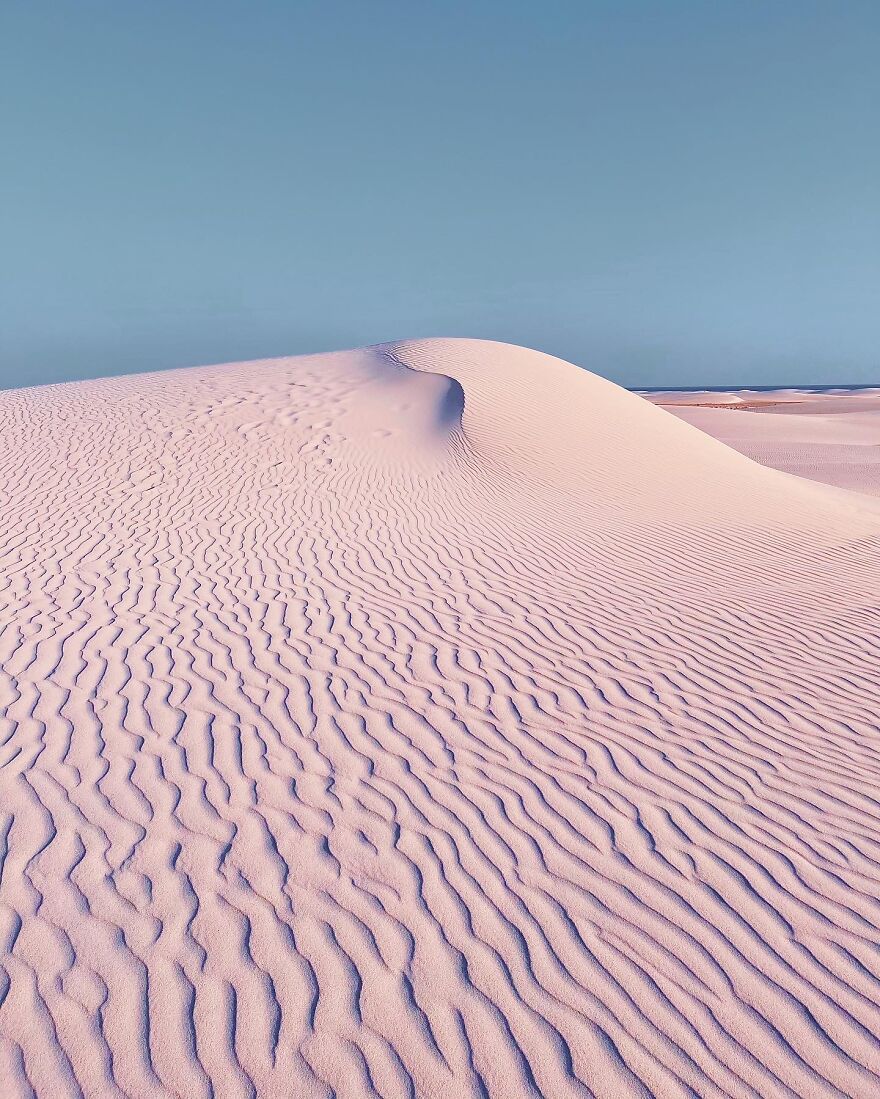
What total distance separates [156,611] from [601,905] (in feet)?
16.0

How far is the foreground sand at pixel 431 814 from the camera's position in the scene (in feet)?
9.61

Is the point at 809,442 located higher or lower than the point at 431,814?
lower

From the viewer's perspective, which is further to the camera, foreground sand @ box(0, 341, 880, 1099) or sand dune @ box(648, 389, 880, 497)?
sand dune @ box(648, 389, 880, 497)

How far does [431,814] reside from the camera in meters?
4.35

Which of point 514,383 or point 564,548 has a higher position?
point 514,383

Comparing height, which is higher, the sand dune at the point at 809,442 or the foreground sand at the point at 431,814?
the foreground sand at the point at 431,814

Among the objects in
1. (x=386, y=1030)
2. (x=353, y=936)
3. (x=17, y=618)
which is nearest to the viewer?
(x=386, y=1030)

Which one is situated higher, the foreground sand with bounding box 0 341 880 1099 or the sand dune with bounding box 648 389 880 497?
the foreground sand with bounding box 0 341 880 1099

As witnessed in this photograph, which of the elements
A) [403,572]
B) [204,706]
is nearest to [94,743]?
[204,706]

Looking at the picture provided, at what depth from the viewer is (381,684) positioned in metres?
5.98

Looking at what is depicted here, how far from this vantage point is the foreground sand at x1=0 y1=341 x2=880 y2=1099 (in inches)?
115

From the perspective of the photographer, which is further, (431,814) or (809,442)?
(809,442)

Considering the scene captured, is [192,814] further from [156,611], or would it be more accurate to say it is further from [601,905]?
[156,611]

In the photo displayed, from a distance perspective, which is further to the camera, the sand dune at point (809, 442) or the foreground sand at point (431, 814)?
the sand dune at point (809, 442)
